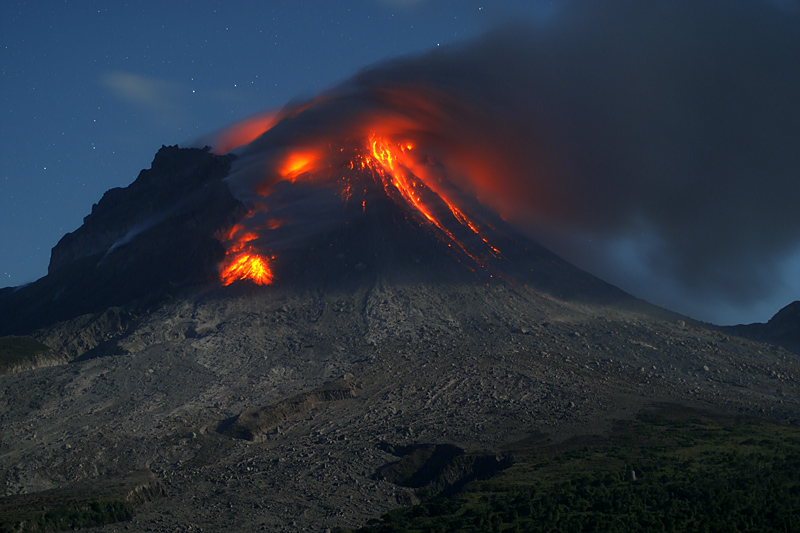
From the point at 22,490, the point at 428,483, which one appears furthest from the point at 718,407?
the point at 22,490

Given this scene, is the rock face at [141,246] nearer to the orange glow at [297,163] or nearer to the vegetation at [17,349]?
the orange glow at [297,163]

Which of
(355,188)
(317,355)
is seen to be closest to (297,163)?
(355,188)

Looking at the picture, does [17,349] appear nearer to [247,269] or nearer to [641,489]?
[247,269]

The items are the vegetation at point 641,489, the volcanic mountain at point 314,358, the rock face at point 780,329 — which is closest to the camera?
the vegetation at point 641,489

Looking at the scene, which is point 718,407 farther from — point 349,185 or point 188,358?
point 349,185

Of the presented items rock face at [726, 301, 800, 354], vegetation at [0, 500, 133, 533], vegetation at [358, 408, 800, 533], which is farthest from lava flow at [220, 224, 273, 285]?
rock face at [726, 301, 800, 354]

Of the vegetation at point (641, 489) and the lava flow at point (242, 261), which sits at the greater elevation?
the lava flow at point (242, 261)

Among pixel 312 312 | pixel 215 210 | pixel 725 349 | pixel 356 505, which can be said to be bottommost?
pixel 356 505

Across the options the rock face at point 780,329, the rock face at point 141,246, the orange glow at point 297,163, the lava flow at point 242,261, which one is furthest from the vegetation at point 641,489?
the orange glow at point 297,163
